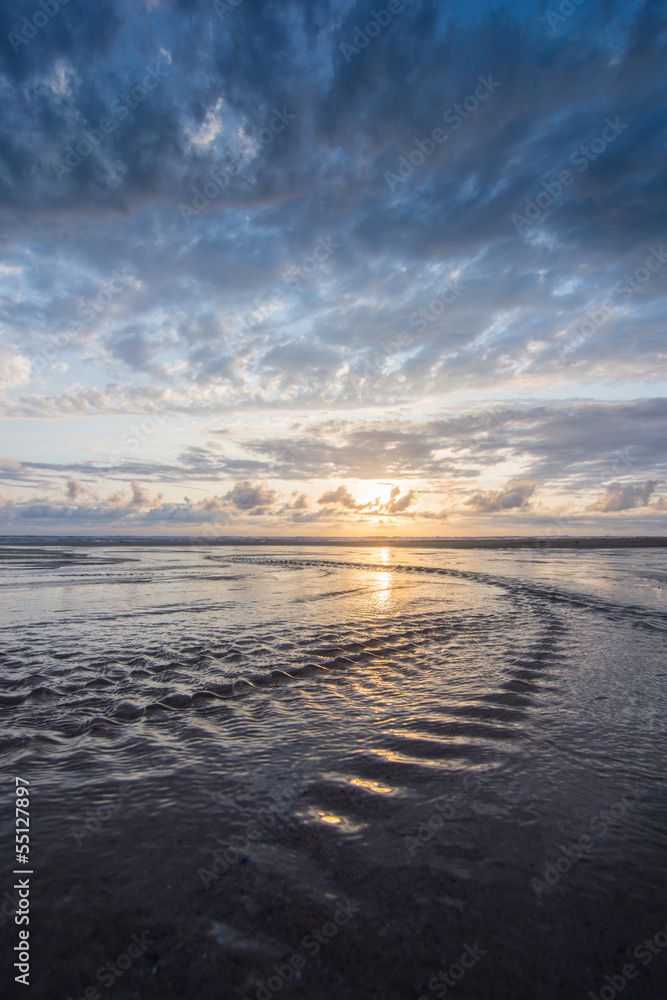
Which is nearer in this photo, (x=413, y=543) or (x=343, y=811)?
(x=343, y=811)

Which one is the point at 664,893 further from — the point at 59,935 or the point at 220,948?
the point at 59,935

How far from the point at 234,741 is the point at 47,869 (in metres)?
2.14

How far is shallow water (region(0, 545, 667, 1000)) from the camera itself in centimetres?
251

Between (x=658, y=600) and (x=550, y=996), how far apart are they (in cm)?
1540

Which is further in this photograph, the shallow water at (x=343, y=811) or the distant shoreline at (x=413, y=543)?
the distant shoreline at (x=413, y=543)

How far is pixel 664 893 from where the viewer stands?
2.92 meters

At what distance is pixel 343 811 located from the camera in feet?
12.4

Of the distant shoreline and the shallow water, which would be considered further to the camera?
the distant shoreline

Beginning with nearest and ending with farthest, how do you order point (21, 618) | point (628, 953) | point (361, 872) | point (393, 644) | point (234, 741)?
point (628, 953) < point (361, 872) < point (234, 741) < point (393, 644) < point (21, 618)

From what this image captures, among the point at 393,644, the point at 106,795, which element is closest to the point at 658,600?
the point at 393,644

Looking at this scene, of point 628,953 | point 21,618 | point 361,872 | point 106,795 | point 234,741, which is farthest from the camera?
point 21,618

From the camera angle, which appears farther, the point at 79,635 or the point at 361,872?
the point at 79,635

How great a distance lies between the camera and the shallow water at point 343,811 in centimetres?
251

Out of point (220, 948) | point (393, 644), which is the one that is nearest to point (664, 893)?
point (220, 948)
